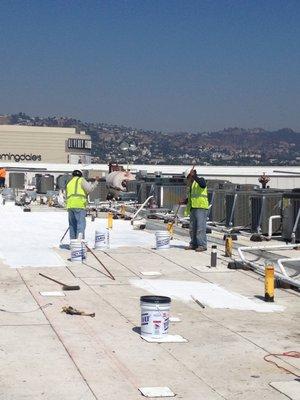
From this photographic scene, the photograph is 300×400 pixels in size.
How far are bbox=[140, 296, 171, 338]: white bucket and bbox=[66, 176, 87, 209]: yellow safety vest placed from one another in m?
9.04

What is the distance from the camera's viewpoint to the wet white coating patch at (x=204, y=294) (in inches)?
506

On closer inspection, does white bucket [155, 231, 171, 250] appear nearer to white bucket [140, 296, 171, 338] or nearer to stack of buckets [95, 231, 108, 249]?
stack of buckets [95, 231, 108, 249]

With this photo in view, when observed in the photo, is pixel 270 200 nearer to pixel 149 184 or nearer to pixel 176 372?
pixel 149 184

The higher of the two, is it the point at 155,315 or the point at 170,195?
the point at 170,195

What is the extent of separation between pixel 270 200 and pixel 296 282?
347 inches

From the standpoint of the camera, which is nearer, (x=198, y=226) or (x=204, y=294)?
(x=204, y=294)

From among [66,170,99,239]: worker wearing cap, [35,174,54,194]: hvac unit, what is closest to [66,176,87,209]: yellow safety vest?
[66,170,99,239]: worker wearing cap

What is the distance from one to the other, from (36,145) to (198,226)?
77613mm

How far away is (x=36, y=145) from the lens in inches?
3743

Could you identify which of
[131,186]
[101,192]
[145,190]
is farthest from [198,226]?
[101,192]

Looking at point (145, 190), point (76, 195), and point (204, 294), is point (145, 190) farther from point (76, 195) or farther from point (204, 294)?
point (204, 294)

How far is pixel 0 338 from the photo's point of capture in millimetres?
10164

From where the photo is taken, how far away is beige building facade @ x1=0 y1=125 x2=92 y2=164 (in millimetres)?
93250

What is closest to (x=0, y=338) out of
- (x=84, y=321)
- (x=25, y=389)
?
(x=84, y=321)
